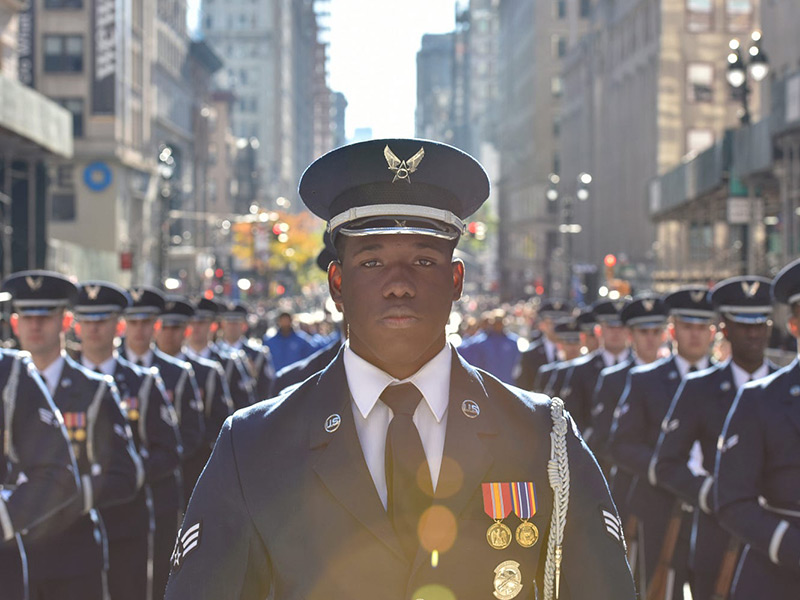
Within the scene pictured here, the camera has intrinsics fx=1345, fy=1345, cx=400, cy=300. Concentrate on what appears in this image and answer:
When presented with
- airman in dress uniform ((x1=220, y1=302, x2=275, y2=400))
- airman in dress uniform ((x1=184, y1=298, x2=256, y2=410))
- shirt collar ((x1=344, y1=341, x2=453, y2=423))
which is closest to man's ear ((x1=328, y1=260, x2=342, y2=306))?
shirt collar ((x1=344, y1=341, x2=453, y2=423))

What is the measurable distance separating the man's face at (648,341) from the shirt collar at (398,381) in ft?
29.1

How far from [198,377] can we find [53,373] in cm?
518

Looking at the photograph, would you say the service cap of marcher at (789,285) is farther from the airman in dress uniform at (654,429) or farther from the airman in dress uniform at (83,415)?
the airman in dress uniform at (83,415)

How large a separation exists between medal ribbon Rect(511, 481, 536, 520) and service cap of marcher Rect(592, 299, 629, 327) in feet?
36.2

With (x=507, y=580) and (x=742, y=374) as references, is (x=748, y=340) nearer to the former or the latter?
(x=742, y=374)

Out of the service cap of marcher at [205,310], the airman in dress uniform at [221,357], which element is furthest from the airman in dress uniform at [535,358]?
the airman in dress uniform at [221,357]

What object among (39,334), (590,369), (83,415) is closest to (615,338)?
(590,369)

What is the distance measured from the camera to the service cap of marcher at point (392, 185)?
11.8 feet

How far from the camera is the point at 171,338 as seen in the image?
548 inches

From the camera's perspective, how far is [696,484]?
316 inches

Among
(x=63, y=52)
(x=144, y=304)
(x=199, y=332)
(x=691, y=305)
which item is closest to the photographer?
(x=691, y=305)

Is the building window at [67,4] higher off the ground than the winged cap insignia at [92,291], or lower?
higher

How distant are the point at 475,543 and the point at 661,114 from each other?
66858mm

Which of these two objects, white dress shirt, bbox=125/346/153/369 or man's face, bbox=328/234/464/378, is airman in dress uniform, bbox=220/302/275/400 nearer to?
white dress shirt, bbox=125/346/153/369
